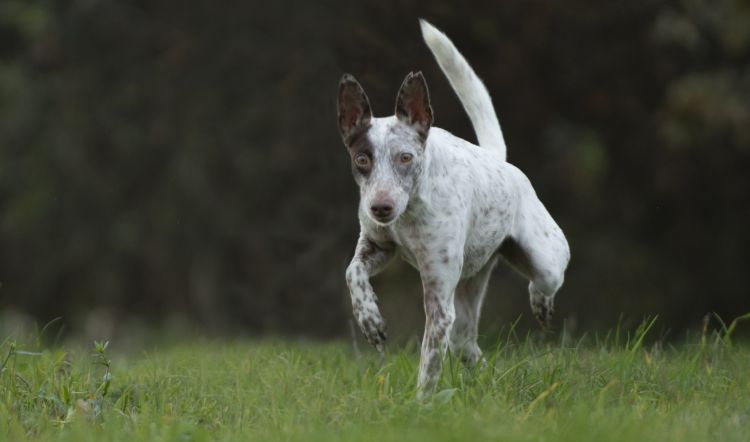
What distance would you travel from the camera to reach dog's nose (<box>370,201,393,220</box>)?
17.0 feet

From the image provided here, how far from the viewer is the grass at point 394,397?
14.8ft

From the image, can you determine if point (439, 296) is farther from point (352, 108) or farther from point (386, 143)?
point (352, 108)

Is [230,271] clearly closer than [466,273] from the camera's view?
No

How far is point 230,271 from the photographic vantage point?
54.1ft

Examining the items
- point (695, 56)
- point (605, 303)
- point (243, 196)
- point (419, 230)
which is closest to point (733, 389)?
point (419, 230)

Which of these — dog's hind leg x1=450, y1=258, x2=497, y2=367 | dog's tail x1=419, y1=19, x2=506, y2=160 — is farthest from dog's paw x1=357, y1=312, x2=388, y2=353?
dog's tail x1=419, y1=19, x2=506, y2=160

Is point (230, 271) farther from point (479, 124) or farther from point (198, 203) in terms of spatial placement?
point (479, 124)

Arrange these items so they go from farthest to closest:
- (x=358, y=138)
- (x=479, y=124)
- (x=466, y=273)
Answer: (x=479, y=124)
(x=466, y=273)
(x=358, y=138)

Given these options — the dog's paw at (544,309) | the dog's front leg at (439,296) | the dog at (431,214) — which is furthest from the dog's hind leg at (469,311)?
the dog's front leg at (439,296)

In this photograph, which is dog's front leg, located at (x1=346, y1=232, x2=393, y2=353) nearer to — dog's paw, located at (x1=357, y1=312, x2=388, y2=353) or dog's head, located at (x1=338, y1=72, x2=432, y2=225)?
dog's paw, located at (x1=357, y1=312, x2=388, y2=353)

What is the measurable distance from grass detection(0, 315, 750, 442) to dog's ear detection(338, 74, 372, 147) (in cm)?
109

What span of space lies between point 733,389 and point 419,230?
1603 mm

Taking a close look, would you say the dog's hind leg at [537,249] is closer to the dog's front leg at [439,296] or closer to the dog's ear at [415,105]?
the dog's front leg at [439,296]

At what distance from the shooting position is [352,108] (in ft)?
18.0
